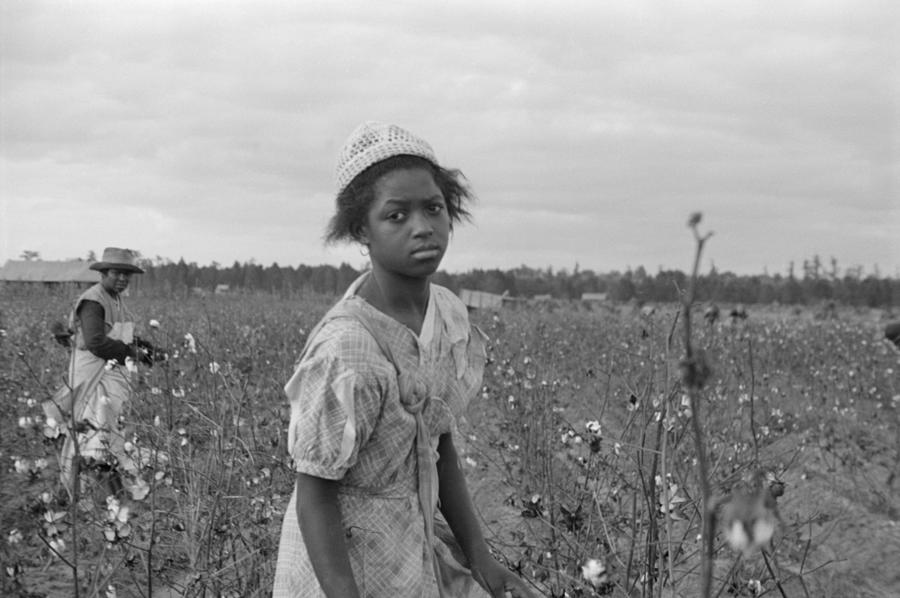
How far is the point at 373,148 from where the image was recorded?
150 centimetres

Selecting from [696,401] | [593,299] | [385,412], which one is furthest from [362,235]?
[593,299]

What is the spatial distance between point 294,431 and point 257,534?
156cm

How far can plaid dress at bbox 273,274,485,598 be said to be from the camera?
1.31 m

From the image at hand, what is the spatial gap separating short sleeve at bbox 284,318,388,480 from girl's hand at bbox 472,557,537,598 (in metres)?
0.37

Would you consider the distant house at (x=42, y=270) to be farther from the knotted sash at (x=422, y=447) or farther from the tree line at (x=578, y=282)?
the knotted sash at (x=422, y=447)

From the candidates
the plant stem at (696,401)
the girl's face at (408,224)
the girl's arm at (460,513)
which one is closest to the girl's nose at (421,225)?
the girl's face at (408,224)

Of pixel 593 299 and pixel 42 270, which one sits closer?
pixel 593 299

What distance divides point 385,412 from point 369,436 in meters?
0.04

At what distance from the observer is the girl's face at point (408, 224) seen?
1.45 meters

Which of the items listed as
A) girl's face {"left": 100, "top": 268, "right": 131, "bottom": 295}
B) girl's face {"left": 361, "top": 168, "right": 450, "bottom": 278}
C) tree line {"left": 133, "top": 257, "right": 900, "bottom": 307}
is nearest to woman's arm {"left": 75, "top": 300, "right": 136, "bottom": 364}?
girl's face {"left": 100, "top": 268, "right": 131, "bottom": 295}

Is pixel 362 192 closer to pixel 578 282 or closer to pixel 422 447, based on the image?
pixel 422 447

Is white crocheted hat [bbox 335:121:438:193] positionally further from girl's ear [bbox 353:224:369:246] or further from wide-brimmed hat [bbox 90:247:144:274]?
wide-brimmed hat [bbox 90:247:144:274]

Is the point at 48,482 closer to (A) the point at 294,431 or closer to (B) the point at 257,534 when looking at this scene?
(B) the point at 257,534

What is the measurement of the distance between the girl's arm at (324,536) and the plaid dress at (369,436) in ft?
0.07
